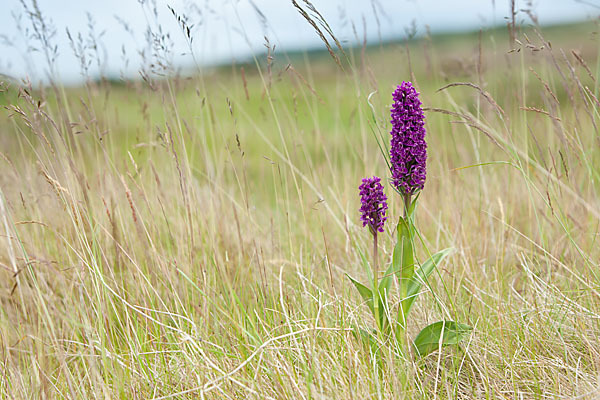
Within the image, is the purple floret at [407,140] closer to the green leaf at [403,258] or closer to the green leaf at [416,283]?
the green leaf at [403,258]

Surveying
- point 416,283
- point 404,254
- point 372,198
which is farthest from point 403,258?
point 372,198

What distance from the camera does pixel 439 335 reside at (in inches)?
68.1

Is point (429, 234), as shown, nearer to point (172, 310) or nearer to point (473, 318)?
point (473, 318)

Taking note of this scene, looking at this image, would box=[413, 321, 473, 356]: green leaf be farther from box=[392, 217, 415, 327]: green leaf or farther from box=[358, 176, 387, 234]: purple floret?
box=[358, 176, 387, 234]: purple floret

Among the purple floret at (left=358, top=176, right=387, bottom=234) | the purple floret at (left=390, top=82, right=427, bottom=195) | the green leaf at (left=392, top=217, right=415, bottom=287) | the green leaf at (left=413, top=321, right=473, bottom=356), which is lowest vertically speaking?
the green leaf at (left=413, top=321, right=473, bottom=356)

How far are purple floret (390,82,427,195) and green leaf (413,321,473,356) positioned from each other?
0.49 m

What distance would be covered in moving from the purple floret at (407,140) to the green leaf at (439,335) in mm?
488

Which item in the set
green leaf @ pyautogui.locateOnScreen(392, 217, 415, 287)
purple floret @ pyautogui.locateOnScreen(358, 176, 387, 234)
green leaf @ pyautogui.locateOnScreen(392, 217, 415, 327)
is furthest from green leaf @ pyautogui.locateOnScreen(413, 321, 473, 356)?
purple floret @ pyautogui.locateOnScreen(358, 176, 387, 234)

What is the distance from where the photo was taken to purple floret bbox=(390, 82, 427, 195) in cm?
157

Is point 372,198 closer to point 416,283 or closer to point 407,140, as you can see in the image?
point 407,140

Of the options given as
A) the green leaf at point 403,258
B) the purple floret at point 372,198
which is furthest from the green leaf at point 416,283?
the purple floret at point 372,198

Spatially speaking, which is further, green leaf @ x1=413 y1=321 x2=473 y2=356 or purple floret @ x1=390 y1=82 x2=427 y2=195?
green leaf @ x1=413 y1=321 x2=473 y2=356

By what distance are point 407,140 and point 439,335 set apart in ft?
2.29

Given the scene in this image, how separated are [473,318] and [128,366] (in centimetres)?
141
